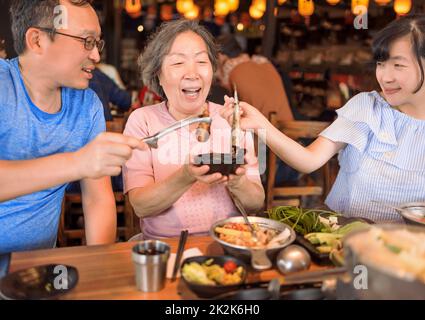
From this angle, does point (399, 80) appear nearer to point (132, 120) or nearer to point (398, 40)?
point (398, 40)

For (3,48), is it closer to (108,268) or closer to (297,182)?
(297,182)

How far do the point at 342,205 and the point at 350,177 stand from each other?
0.15m

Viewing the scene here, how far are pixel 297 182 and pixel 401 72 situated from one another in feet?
5.58

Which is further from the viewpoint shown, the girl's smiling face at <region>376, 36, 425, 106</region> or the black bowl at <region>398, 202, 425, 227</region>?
the girl's smiling face at <region>376, 36, 425, 106</region>

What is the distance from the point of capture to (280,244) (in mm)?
1384

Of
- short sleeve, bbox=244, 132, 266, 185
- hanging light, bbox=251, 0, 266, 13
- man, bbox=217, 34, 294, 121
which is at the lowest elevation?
short sleeve, bbox=244, 132, 266, 185

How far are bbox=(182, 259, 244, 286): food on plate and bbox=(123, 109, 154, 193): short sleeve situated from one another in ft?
2.26

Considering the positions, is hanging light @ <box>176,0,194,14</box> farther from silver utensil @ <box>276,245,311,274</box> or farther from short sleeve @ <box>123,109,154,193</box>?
silver utensil @ <box>276,245,311,274</box>

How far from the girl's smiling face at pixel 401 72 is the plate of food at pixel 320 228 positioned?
68cm

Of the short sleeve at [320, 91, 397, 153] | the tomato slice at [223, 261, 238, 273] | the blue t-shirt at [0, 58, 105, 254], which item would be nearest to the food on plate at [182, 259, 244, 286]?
the tomato slice at [223, 261, 238, 273]

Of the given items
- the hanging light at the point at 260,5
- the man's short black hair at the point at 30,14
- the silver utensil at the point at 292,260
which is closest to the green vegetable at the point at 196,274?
the silver utensil at the point at 292,260

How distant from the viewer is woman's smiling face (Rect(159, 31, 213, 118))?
6.31ft

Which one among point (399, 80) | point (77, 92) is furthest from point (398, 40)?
point (77, 92)

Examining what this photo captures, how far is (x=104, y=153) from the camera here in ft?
4.27
